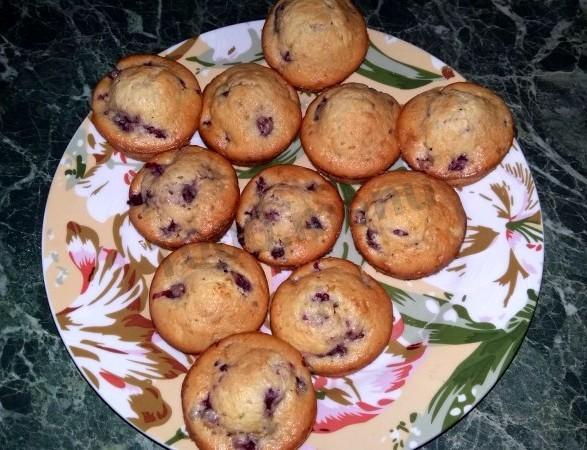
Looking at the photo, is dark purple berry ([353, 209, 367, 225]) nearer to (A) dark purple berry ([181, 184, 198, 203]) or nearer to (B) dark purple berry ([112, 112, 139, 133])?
(A) dark purple berry ([181, 184, 198, 203])

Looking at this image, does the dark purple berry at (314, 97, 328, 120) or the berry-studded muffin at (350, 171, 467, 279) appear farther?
the dark purple berry at (314, 97, 328, 120)

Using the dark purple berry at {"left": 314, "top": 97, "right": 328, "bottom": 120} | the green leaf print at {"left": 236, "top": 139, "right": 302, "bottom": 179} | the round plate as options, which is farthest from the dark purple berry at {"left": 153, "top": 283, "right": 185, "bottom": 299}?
the dark purple berry at {"left": 314, "top": 97, "right": 328, "bottom": 120}

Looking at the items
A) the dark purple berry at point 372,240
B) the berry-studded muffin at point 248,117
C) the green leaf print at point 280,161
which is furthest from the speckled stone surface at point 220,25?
the green leaf print at point 280,161

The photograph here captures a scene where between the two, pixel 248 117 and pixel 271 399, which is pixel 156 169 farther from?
pixel 271 399

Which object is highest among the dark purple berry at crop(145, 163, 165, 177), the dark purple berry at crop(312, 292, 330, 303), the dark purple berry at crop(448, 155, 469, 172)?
the dark purple berry at crop(145, 163, 165, 177)

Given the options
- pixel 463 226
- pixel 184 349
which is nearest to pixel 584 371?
pixel 463 226

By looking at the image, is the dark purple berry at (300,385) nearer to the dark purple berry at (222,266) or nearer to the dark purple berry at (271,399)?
the dark purple berry at (271,399)
